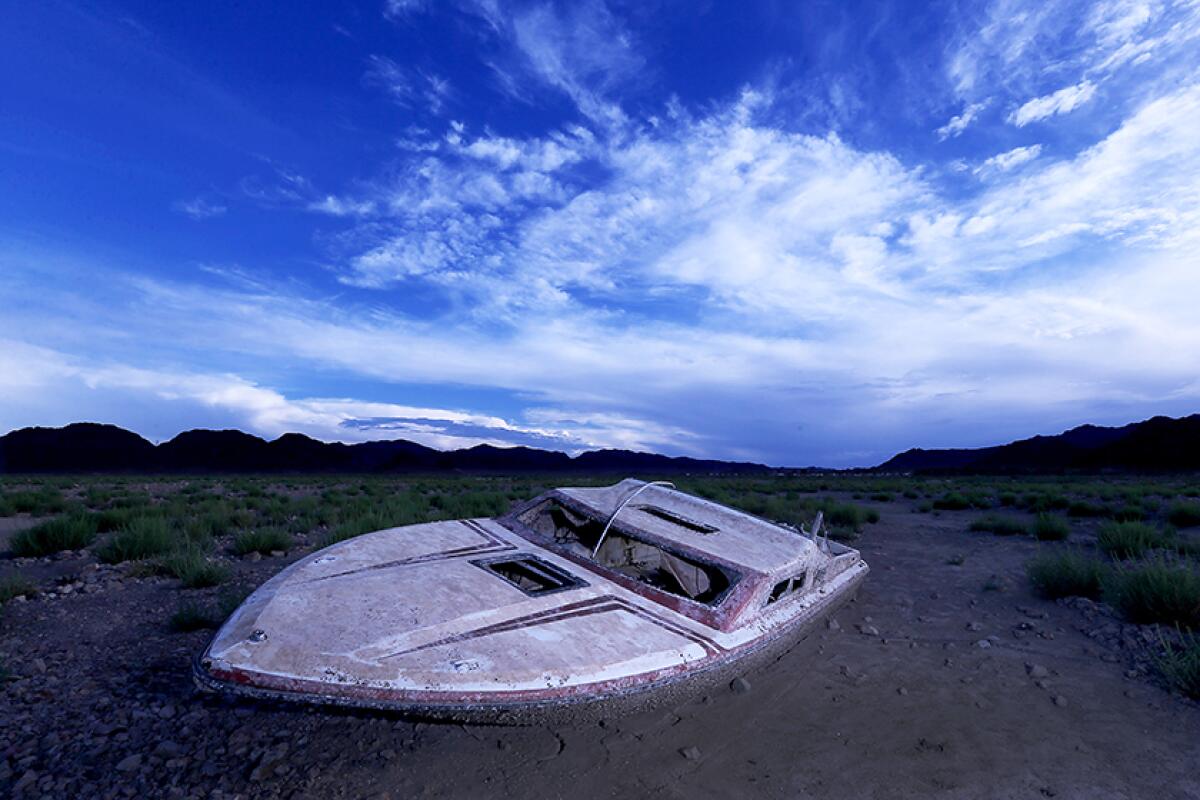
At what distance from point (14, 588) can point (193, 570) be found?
1.53 metres

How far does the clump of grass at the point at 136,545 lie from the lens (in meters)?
8.23

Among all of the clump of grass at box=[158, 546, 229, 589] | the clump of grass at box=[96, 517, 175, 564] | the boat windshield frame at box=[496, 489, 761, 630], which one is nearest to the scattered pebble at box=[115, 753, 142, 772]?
the boat windshield frame at box=[496, 489, 761, 630]

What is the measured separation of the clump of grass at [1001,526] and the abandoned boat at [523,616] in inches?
312

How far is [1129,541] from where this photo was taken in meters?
9.09

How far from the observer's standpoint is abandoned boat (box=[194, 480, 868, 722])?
317cm

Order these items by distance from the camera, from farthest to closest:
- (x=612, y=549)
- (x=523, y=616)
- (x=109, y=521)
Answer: (x=109, y=521) → (x=612, y=549) → (x=523, y=616)

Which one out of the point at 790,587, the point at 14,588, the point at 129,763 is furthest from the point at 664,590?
the point at 14,588

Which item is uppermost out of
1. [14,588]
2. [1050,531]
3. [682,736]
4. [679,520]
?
[679,520]

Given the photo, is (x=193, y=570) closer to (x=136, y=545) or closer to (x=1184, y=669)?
(x=136, y=545)

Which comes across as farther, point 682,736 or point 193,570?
point 193,570

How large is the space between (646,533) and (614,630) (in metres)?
1.50

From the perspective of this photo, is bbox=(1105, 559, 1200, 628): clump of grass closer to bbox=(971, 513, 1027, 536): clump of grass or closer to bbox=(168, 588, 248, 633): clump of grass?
bbox=(971, 513, 1027, 536): clump of grass

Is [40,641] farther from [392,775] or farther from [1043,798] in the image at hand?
[1043,798]

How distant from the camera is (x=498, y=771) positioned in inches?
140
